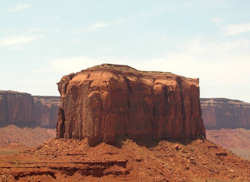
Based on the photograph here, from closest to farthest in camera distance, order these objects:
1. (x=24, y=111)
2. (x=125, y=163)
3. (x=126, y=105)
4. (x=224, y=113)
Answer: (x=125, y=163) → (x=126, y=105) → (x=24, y=111) → (x=224, y=113)

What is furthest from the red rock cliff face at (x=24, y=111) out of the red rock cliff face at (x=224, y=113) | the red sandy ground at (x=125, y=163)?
the red sandy ground at (x=125, y=163)

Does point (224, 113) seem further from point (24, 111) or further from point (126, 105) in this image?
point (126, 105)

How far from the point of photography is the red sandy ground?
149 ft

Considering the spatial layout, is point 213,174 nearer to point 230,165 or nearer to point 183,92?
point 230,165

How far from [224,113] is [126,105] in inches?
3730

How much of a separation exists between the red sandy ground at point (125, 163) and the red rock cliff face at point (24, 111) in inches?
2635

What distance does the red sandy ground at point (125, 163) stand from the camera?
45531 millimetres

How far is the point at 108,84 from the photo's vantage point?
55.9 m

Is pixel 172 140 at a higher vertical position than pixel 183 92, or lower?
lower

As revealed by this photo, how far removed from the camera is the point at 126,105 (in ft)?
194

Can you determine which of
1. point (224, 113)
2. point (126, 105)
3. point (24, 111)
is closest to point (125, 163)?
point (126, 105)

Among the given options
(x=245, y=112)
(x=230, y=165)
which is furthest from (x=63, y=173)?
(x=245, y=112)

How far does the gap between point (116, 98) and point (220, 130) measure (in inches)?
3689

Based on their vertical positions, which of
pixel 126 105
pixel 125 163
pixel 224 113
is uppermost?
pixel 224 113
